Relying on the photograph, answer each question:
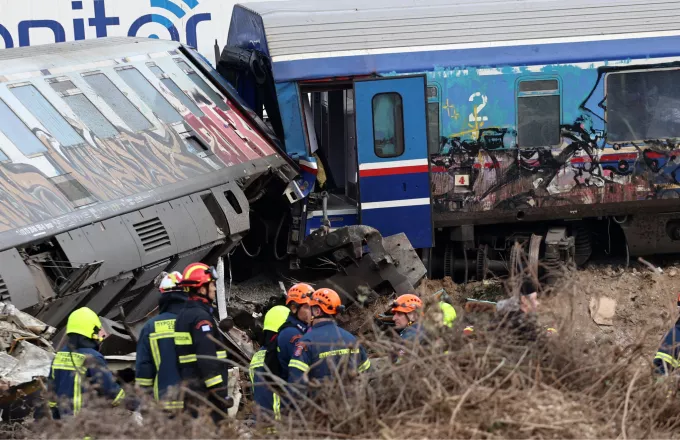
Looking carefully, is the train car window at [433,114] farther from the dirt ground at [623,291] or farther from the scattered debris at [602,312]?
the scattered debris at [602,312]

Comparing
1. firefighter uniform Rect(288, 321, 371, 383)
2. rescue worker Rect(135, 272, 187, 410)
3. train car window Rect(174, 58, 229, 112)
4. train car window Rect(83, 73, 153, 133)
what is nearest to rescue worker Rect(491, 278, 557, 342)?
firefighter uniform Rect(288, 321, 371, 383)

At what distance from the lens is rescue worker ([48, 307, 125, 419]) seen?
6.97 metres

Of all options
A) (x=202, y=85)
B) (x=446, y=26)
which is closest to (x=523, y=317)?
(x=446, y=26)

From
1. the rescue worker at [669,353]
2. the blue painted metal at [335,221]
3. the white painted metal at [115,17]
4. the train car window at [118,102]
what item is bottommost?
the rescue worker at [669,353]

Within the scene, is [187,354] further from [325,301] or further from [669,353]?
[669,353]

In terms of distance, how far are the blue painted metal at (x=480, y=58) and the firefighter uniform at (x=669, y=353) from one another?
17.2 ft

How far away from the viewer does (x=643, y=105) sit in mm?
12422

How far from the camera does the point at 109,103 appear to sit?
11.1 meters

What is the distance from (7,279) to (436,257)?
18.0 feet

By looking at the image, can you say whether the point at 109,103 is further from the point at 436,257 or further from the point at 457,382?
the point at 457,382

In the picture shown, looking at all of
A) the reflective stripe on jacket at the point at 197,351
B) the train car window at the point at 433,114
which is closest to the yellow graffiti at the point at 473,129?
the train car window at the point at 433,114

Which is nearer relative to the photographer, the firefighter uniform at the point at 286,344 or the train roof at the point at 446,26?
the firefighter uniform at the point at 286,344

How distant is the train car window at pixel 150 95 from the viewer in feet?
37.5

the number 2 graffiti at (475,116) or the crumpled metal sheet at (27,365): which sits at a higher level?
the number 2 graffiti at (475,116)
